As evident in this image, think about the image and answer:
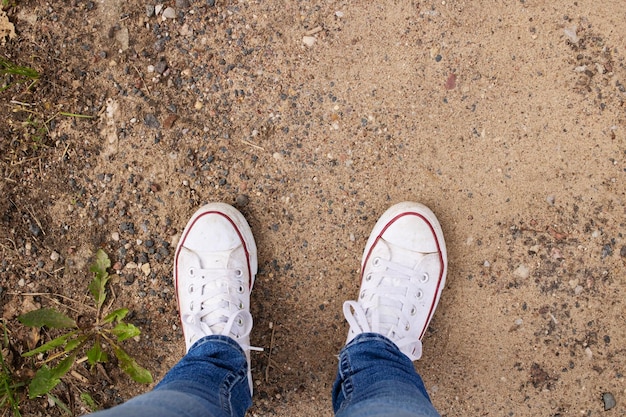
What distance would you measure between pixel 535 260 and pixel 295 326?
43.4 inches

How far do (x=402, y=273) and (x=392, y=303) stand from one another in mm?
142

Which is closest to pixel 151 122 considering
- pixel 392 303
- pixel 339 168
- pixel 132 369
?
pixel 339 168

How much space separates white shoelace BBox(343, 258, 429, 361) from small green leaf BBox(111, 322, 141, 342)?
93 centimetres

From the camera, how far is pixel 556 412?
2.17m

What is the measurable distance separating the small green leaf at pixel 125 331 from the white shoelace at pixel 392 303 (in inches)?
36.6

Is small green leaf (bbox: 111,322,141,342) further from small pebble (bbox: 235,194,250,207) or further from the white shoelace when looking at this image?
the white shoelace

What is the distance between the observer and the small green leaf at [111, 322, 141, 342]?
2.15 metres

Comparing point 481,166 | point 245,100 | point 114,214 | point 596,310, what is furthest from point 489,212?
point 114,214

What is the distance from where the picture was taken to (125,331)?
2162 mm

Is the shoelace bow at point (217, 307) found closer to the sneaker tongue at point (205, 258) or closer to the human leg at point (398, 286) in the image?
the sneaker tongue at point (205, 258)

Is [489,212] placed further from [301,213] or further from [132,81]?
[132,81]

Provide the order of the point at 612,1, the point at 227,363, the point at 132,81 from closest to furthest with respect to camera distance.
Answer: the point at 227,363
the point at 612,1
the point at 132,81

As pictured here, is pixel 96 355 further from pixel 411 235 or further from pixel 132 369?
pixel 411 235

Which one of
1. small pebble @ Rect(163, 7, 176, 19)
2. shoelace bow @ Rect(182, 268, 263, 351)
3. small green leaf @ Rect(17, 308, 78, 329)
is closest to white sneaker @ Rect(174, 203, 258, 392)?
shoelace bow @ Rect(182, 268, 263, 351)
